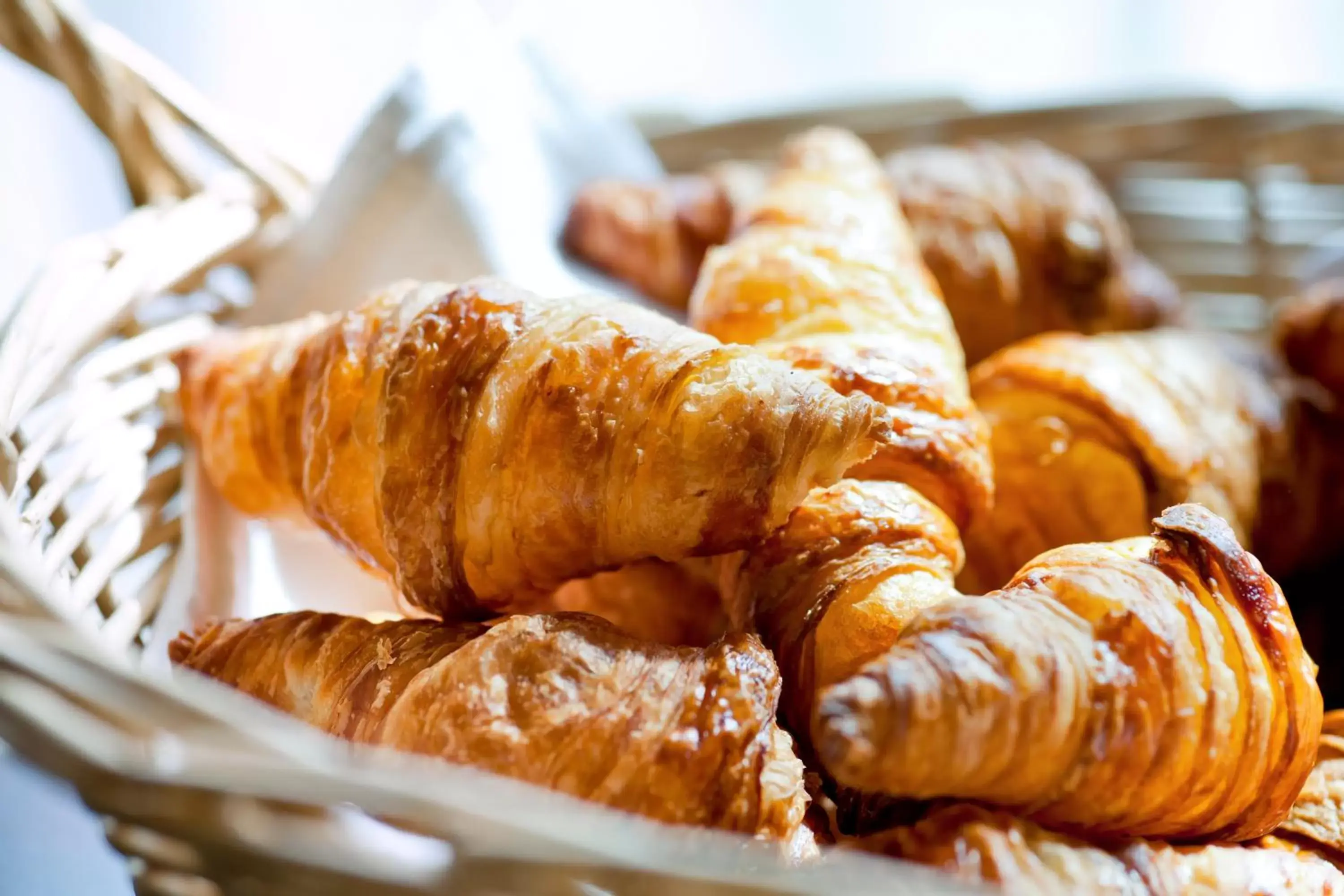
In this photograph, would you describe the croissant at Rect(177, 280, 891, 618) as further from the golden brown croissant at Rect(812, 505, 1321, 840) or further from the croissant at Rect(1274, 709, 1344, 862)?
the croissant at Rect(1274, 709, 1344, 862)

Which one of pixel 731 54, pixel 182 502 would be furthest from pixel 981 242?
pixel 731 54

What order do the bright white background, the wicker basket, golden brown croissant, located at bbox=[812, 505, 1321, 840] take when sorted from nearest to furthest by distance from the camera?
the wicker basket, golden brown croissant, located at bbox=[812, 505, 1321, 840], the bright white background

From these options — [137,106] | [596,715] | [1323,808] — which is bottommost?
[1323,808]

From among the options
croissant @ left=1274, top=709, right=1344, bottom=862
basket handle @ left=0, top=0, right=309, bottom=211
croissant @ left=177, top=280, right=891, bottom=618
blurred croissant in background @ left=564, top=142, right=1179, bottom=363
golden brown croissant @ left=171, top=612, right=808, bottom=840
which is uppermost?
basket handle @ left=0, top=0, right=309, bottom=211

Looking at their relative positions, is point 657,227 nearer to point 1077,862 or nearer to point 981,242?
point 981,242

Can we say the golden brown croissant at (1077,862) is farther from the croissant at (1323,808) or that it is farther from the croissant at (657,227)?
the croissant at (657,227)

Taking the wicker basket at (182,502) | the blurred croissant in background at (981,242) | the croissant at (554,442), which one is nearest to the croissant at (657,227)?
the blurred croissant in background at (981,242)

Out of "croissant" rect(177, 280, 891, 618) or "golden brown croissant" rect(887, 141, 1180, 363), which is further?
"golden brown croissant" rect(887, 141, 1180, 363)

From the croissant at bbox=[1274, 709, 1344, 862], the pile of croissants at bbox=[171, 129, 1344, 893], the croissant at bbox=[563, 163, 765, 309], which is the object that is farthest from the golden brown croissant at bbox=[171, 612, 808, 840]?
the croissant at bbox=[563, 163, 765, 309]
